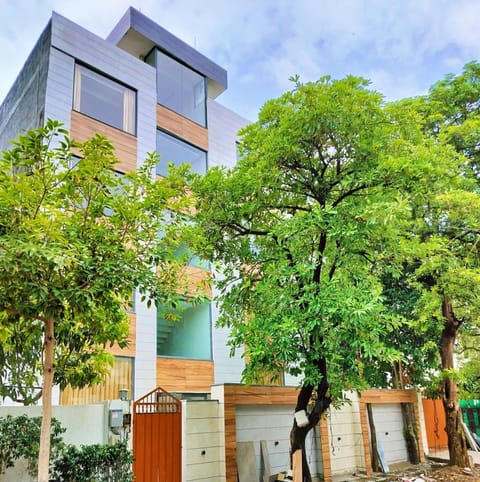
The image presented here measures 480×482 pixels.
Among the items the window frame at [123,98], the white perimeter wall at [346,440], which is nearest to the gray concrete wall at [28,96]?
the window frame at [123,98]

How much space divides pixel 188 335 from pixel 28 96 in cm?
732

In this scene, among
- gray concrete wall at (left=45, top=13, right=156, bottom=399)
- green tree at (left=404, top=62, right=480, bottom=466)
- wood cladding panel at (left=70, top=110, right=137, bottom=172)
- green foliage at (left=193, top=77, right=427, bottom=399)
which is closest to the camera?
green foliage at (left=193, top=77, right=427, bottom=399)

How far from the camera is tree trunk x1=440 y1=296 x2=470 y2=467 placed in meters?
10.7

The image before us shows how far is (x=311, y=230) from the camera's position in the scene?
6938 millimetres

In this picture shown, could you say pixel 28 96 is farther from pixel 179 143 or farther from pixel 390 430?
pixel 390 430

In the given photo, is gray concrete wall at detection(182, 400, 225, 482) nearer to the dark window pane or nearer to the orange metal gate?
the orange metal gate

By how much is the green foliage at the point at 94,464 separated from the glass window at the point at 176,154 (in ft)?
26.8

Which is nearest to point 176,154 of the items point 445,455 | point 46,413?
point 46,413

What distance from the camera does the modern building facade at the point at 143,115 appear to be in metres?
10.5

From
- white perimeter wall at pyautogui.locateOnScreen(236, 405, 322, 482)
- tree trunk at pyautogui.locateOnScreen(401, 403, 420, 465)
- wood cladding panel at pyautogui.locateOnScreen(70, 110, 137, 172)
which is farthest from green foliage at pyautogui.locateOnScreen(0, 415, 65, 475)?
tree trunk at pyautogui.locateOnScreen(401, 403, 420, 465)

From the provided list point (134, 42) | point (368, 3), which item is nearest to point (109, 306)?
point (368, 3)

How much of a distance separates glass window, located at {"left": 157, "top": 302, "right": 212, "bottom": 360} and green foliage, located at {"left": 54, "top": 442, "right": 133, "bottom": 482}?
5518 mm

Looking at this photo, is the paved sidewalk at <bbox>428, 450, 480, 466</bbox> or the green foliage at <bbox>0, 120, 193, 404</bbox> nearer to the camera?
the green foliage at <bbox>0, 120, 193, 404</bbox>

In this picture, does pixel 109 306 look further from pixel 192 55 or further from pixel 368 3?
pixel 192 55
